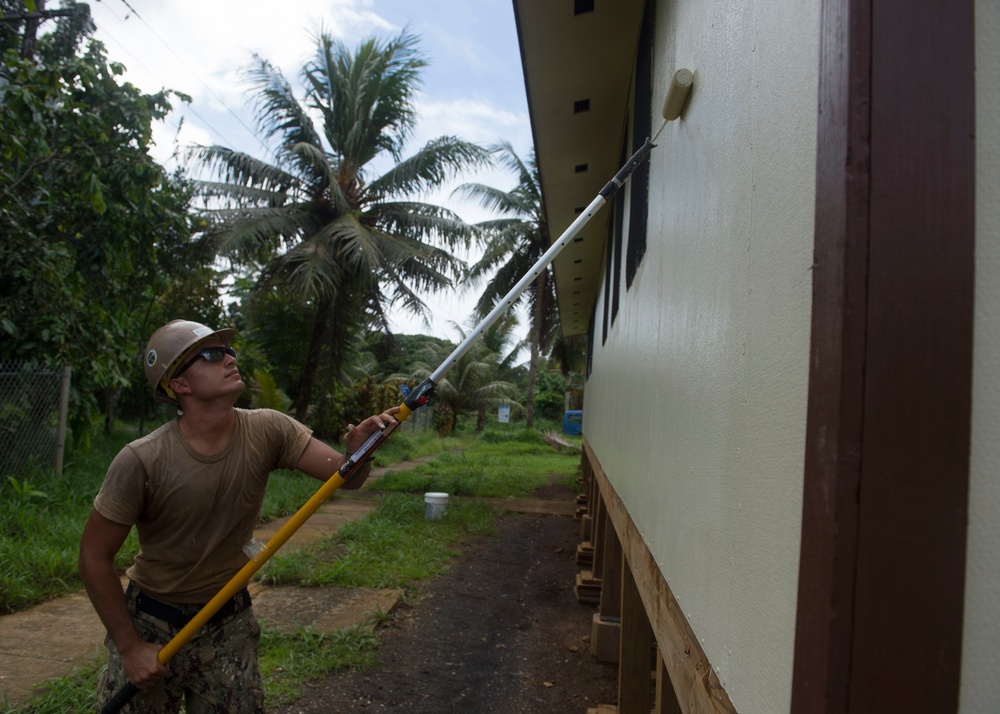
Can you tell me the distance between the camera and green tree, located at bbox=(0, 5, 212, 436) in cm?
747

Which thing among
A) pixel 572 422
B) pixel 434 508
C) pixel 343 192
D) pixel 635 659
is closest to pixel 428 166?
pixel 343 192

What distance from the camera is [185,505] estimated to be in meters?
2.74

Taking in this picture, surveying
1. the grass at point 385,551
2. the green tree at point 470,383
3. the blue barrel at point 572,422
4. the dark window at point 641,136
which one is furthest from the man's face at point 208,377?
the blue barrel at point 572,422

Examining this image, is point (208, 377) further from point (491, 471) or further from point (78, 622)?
point (491, 471)

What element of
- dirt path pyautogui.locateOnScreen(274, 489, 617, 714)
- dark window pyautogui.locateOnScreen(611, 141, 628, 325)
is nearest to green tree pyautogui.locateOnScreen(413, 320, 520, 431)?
dirt path pyautogui.locateOnScreen(274, 489, 617, 714)

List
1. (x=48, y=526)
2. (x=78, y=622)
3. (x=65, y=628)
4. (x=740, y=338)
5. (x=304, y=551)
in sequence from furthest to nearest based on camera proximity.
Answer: (x=304, y=551) < (x=48, y=526) < (x=78, y=622) < (x=65, y=628) < (x=740, y=338)

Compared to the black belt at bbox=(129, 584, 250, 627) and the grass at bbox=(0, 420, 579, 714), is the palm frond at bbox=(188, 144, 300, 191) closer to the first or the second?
the grass at bbox=(0, 420, 579, 714)

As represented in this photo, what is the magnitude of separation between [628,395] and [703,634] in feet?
8.15

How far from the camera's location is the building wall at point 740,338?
1136mm

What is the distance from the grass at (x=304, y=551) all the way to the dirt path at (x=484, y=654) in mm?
208

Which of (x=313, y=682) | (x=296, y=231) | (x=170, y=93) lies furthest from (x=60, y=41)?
(x=313, y=682)

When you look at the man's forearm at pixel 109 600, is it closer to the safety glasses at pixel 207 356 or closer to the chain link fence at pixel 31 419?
the safety glasses at pixel 207 356

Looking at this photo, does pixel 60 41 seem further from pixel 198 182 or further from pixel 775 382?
pixel 775 382

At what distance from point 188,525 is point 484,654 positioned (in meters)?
3.41
